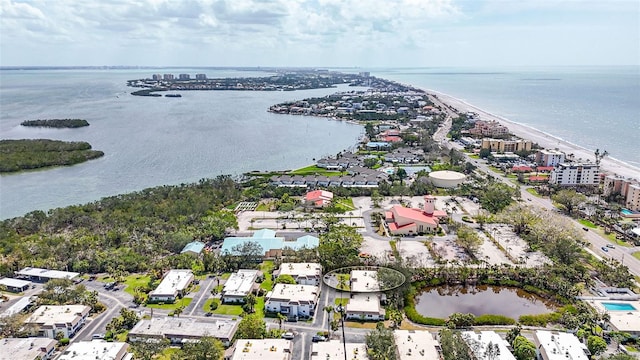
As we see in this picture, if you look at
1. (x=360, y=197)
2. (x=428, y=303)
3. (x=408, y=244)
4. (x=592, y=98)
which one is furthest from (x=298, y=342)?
(x=592, y=98)

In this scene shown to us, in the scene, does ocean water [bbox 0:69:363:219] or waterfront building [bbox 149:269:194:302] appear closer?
waterfront building [bbox 149:269:194:302]

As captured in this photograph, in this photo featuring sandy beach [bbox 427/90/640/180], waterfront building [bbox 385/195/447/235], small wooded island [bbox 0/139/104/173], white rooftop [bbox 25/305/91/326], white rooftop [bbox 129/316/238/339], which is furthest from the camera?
small wooded island [bbox 0/139/104/173]

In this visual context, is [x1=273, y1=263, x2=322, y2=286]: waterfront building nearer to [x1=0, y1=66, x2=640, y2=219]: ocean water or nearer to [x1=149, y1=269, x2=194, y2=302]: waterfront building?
[x1=149, y1=269, x2=194, y2=302]: waterfront building

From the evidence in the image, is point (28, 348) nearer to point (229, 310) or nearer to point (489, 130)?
point (229, 310)

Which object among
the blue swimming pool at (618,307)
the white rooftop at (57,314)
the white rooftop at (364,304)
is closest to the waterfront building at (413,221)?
the white rooftop at (364,304)

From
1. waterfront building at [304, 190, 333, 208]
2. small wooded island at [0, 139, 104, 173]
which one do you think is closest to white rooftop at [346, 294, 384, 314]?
waterfront building at [304, 190, 333, 208]

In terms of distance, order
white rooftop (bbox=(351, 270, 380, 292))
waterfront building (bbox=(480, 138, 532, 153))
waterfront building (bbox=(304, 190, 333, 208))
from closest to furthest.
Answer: white rooftop (bbox=(351, 270, 380, 292))
waterfront building (bbox=(304, 190, 333, 208))
waterfront building (bbox=(480, 138, 532, 153))

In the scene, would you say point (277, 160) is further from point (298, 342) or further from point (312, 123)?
point (298, 342)

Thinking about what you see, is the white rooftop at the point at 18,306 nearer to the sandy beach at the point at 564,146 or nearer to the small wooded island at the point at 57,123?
the sandy beach at the point at 564,146
